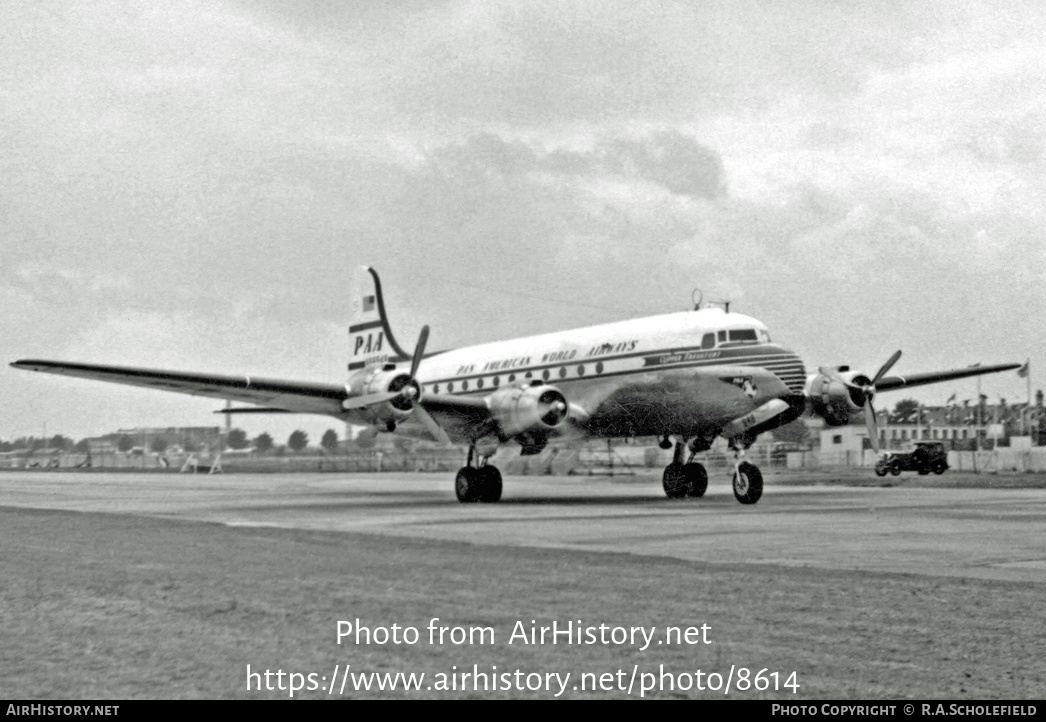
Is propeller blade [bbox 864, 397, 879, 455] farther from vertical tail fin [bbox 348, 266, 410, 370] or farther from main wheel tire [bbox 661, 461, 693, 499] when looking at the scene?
vertical tail fin [bbox 348, 266, 410, 370]

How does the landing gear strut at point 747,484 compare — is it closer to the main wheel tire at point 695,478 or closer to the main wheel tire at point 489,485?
→ the main wheel tire at point 695,478

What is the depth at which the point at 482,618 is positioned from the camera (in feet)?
27.7

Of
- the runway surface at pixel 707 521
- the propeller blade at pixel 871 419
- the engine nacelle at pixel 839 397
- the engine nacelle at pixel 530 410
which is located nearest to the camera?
the runway surface at pixel 707 521

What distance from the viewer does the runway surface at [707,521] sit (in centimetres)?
1355

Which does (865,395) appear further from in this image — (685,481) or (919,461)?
(919,461)

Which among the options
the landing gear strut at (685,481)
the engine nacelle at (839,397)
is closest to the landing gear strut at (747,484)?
the landing gear strut at (685,481)

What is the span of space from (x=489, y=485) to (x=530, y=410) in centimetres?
249

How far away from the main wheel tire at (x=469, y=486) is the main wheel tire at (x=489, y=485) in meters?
0.08

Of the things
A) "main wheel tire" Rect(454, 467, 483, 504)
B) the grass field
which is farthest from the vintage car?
the grass field

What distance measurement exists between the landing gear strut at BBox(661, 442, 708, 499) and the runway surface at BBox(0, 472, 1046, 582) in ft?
1.51

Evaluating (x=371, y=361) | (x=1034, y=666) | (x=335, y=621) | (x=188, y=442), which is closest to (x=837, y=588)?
(x=1034, y=666)

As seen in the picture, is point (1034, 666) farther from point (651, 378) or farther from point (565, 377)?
point (565, 377)

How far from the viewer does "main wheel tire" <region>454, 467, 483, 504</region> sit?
29.4 meters

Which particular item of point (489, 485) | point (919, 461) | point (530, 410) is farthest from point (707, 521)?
point (919, 461)
